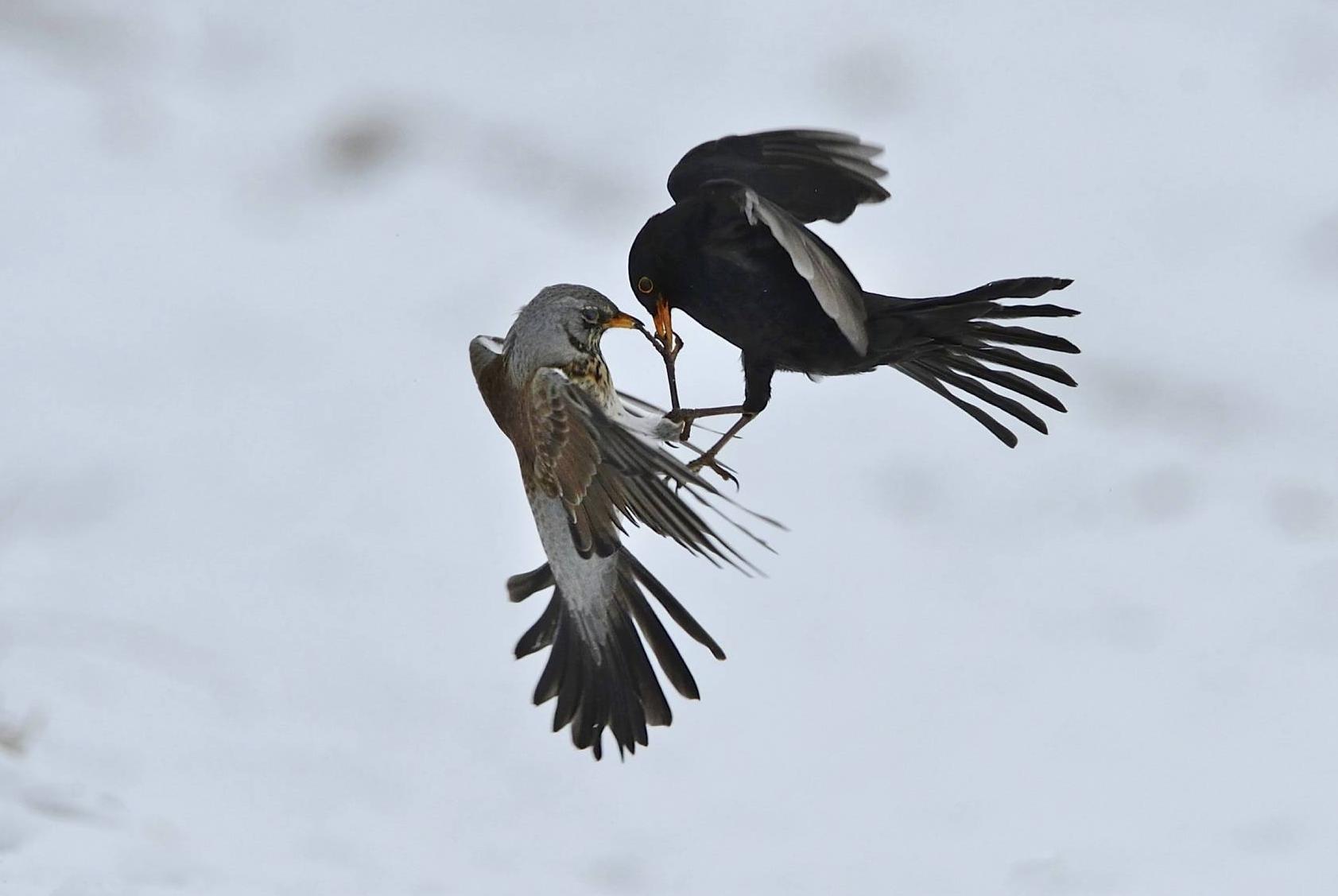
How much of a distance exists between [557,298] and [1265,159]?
205 inches

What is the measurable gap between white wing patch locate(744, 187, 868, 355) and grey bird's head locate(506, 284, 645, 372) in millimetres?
415

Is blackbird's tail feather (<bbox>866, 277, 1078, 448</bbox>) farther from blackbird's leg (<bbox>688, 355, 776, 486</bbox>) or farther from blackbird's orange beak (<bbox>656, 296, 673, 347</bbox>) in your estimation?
blackbird's orange beak (<bbox>656, 296, 673, 347</bbox>)

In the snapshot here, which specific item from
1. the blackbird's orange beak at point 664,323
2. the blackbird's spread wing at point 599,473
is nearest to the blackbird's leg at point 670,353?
the blackbird's orange beak at point 664,323

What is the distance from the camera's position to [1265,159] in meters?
8.09

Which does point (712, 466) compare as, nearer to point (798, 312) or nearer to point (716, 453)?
point (716, 453)

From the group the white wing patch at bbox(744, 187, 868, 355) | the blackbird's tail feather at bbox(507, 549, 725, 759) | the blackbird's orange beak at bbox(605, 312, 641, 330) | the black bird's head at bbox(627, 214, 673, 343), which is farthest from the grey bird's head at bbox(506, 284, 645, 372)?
the blackbird's tail feather at bbox(507, 549, 725, 759)

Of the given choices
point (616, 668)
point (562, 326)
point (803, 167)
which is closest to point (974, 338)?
point (803, 167)

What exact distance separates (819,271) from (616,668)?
1181 millimetres

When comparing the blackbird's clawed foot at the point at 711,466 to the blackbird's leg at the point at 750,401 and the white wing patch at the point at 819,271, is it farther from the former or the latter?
the white wing patch at the point at 819,271

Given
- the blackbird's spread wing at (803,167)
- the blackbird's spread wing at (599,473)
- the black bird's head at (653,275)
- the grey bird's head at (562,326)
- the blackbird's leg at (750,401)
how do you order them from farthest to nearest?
the blackbird's spread wing at (803,167), the blackbird's leg at (750,401), the black bird's head at (653,275), the grey bird's head at (562,326), the blackbird's spread wing at (599,473)

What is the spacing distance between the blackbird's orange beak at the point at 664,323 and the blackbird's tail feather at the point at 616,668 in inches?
21.8

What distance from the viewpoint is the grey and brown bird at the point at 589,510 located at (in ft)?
12.3

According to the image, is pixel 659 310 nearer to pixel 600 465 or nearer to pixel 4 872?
pixel 600 465

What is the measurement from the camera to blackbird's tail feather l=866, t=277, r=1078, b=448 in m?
4.02
